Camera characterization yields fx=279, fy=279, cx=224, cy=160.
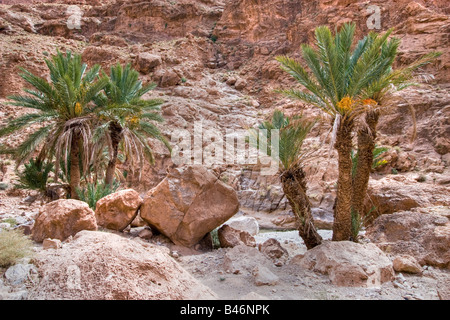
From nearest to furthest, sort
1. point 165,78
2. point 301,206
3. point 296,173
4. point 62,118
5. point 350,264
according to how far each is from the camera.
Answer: point 350,264 < point 301,206 < point 296,173 < point 62,118 < point 165,78

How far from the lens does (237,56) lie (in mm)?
31359

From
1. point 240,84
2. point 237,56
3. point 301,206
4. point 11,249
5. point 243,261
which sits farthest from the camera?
point 237,56

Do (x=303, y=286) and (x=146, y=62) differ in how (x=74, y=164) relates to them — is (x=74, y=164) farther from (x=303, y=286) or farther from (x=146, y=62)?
(x=146, y=62)

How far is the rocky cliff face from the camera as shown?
16016 mm

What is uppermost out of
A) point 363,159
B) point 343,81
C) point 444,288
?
point 343,81

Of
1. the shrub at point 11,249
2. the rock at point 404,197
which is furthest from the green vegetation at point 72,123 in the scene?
the rock at point 404,197

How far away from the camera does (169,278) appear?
12.2 feet

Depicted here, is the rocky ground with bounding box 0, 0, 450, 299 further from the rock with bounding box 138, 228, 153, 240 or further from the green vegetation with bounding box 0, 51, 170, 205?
the green vegetation with bounding box 0, 51, 170, 205

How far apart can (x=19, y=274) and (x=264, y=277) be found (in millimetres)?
3438

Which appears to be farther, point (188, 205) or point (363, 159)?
point (363, 159)

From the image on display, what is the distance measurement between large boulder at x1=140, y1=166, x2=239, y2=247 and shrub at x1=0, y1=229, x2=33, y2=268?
336cm

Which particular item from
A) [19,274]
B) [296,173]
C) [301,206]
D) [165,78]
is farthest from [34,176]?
[165,78]

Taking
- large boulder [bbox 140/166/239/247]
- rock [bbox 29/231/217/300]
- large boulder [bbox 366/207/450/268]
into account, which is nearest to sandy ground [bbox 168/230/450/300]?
large boulder [bbox 366/207/450/268]
